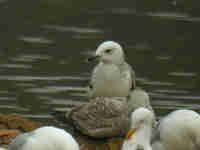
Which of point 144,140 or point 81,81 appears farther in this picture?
point 81,81

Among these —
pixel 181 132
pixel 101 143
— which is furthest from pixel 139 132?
pixel 101 143

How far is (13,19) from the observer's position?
1543 centimetres

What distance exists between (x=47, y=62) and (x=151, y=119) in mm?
4831

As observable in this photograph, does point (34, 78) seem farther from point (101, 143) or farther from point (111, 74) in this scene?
point (101, 143)

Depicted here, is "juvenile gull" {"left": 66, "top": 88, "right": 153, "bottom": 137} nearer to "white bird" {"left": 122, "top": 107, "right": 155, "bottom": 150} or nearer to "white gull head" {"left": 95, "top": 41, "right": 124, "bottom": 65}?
"white gull head" {"left": 95, "top": 41, "right": 124, "bottom": 65}

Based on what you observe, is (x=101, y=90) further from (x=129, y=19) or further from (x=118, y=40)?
(x=129, y=19)

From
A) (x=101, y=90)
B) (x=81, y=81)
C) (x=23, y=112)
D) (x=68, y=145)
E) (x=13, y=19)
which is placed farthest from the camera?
(x=13, y=19)

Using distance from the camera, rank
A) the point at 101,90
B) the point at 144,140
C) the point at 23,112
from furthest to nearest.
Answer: the point at 23,112, the point at 101,90, the point at 144,140

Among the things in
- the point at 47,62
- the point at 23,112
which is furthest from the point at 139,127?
the point at 47,62

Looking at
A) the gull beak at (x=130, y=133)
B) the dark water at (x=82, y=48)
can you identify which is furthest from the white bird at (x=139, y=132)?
the dark water at (x=82, y=48)

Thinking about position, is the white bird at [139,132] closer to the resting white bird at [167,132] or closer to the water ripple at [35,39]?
the resting white bird at [167,132]

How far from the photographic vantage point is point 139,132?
7.87 metres

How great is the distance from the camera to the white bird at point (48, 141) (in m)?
6.82

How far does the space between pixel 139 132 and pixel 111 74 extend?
1499mm
